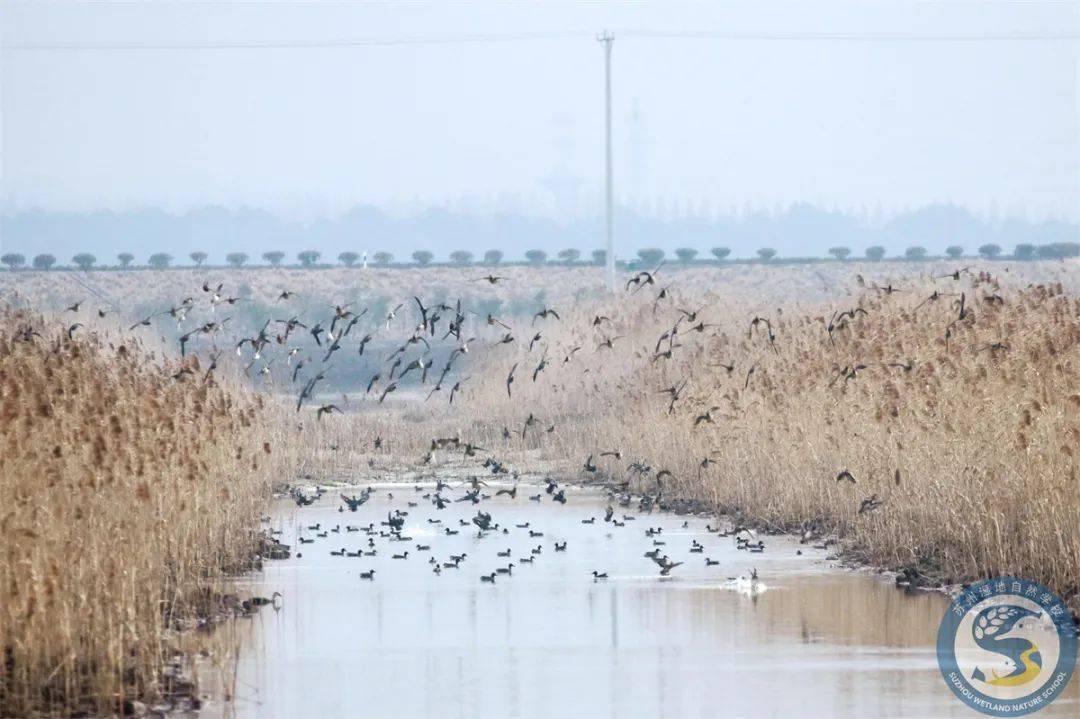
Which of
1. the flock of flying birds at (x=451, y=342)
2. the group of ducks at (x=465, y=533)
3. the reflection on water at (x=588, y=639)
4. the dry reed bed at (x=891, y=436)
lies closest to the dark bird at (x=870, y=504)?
the flock of flying birds at (x=451, y=342)

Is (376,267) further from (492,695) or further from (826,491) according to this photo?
(492,695)

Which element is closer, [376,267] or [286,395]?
[286,395]

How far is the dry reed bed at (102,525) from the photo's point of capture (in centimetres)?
1314

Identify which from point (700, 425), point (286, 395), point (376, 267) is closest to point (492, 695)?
point (700, 425)

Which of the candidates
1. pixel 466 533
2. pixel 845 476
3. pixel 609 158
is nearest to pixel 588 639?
pixel 845 476

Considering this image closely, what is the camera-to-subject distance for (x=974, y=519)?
18422 millimetres

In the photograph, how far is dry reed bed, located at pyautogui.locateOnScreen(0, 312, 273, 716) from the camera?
13.1 meters

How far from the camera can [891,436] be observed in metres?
22.0

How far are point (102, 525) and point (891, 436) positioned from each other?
10279 mm

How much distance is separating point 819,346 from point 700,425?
7.26ft

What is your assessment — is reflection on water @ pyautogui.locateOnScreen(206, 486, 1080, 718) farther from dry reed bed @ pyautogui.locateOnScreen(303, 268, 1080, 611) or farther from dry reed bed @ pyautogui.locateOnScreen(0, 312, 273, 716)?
dry reed bed @ pyautogui.locateOnScreen(303, 268, 1080, 611)

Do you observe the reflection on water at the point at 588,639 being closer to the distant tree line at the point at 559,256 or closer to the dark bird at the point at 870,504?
the dark bird at the point at 870,504

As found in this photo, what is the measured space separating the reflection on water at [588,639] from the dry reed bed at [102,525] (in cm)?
76

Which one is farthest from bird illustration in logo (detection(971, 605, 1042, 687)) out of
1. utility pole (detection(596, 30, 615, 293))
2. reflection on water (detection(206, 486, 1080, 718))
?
utility pole (detection(596, 30, 615, 293))
